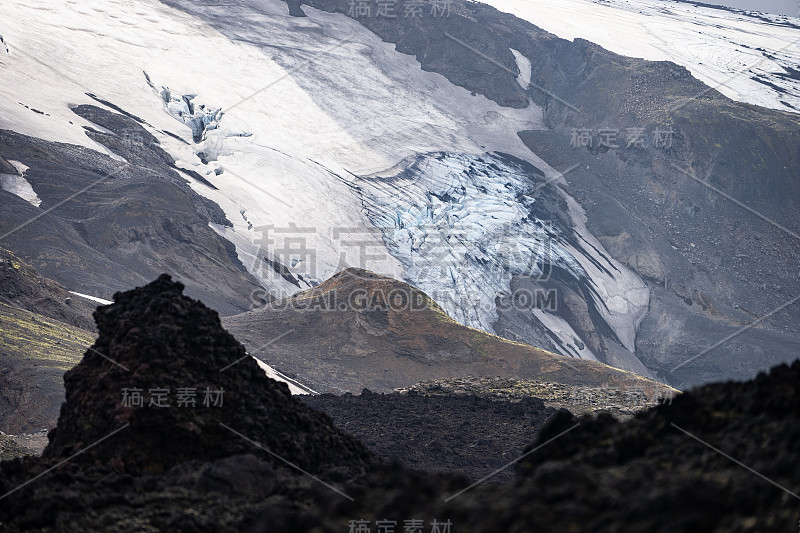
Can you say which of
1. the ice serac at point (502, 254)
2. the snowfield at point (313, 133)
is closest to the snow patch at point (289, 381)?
the snowfield at point (313, 133)

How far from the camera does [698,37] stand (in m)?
118

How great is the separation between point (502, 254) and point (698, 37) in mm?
61208

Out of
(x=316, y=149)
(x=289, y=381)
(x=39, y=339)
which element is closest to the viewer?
(x=39, y=339)

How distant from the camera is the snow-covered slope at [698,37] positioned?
105 m

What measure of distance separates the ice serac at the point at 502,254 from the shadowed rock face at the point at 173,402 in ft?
175

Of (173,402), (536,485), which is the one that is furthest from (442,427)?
(536,485)

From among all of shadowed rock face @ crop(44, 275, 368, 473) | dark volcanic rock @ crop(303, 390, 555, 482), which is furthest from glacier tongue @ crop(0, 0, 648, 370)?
shadowed rock face @ crop(44, 275, 368, 473)

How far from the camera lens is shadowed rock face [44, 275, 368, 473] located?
43.9 feet

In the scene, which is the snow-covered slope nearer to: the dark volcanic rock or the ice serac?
the ice serac

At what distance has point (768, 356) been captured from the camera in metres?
68.6

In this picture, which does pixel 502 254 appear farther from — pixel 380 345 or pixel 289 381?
pixel 289 381

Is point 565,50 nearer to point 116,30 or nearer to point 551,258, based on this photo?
point 551,258

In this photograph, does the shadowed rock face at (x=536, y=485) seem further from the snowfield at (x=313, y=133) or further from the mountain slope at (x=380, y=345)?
the snowfield at (x=313, y=133)

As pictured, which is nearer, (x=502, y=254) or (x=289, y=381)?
(x=289, y=381)
